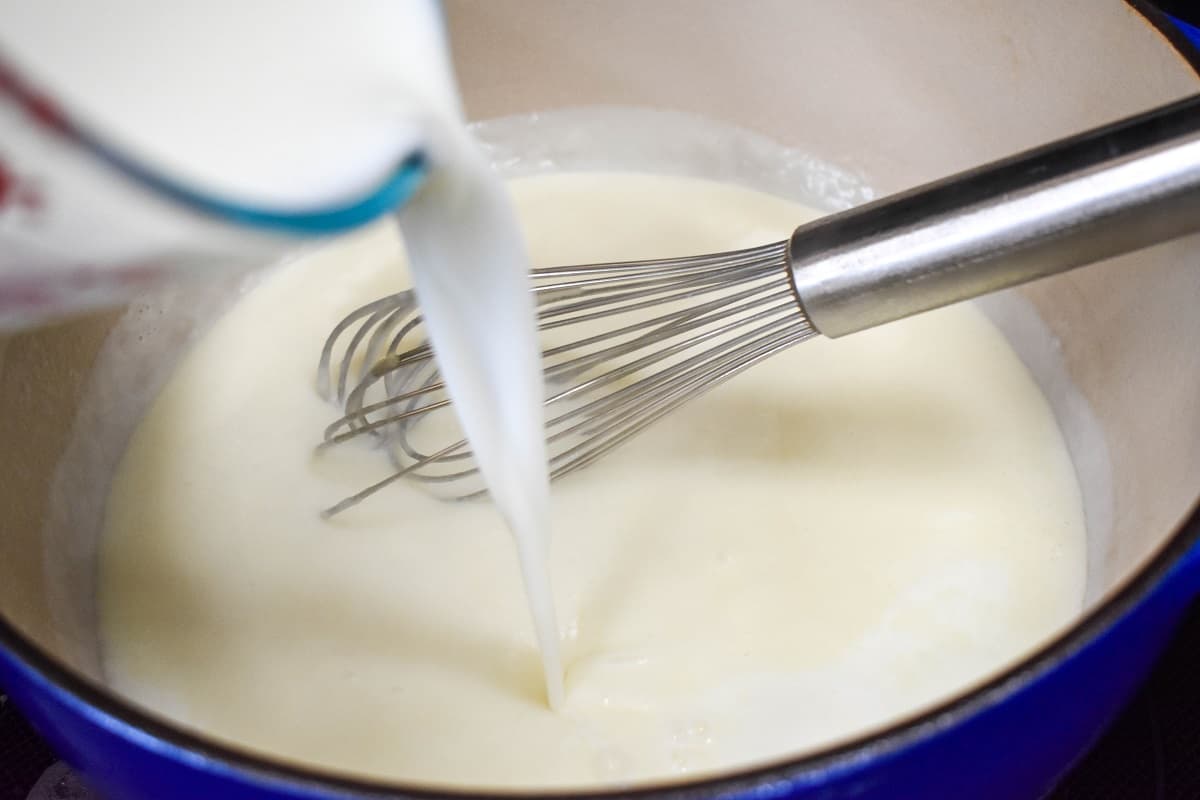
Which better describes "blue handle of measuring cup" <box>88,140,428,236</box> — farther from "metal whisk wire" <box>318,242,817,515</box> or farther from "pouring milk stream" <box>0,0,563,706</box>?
"metal whisk wire" <box>318,242,817,515</box>

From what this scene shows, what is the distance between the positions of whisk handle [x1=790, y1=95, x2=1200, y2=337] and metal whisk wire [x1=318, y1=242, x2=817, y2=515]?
2.8 inches

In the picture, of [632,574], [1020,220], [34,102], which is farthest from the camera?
[632,574]

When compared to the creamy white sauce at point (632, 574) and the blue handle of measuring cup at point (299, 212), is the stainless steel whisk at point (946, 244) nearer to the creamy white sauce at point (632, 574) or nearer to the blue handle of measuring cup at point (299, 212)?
the creamy white sauce at point (632, 574)

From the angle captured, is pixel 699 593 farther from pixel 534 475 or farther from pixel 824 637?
pixel 534 475

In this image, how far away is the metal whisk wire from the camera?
94 centimetres

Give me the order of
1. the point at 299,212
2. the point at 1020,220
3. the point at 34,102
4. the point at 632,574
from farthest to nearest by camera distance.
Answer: the point at 632,574 < the point at 1020,220 < the point at 299,212 < the point at 34,102

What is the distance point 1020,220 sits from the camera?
751 mm

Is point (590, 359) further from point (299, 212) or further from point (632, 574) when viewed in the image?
point (299, 212)

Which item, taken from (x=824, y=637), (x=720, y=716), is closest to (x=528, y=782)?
(x=720, y=716)

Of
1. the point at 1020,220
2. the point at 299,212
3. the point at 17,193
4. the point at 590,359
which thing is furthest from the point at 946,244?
the point at 17,193

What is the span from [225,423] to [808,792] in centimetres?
80

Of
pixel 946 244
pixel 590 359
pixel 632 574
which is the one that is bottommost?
pixel 632 574

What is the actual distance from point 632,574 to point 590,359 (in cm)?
20

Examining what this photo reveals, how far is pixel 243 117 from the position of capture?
522 mm
